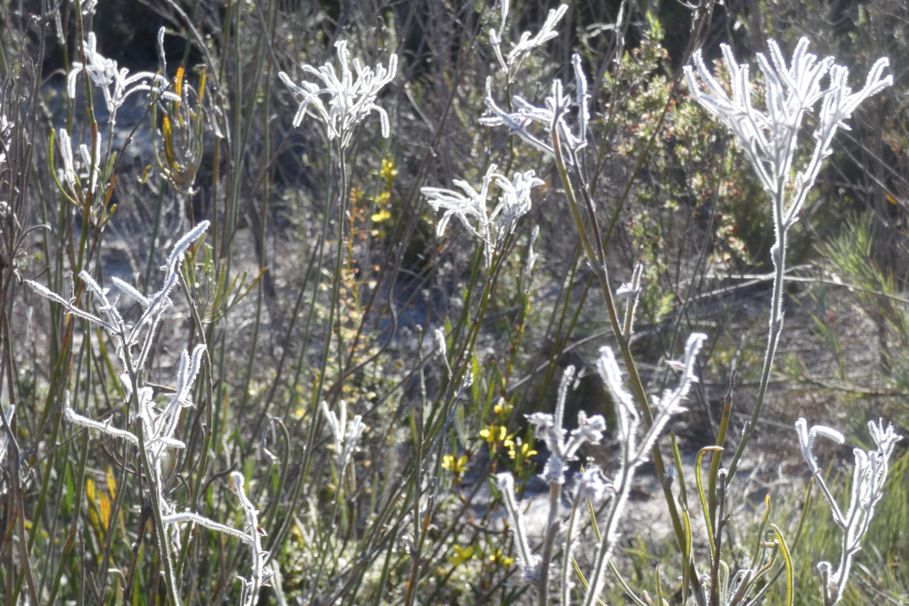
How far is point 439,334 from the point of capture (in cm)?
132

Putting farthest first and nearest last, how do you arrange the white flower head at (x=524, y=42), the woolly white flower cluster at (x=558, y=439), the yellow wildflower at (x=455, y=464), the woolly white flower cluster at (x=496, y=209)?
1. the yellow wildflower at (x=455, y=464)
2. the white flower head at (x=524, y=42)
3. the woolly white flower cluster at (x=496, y=209)
4. the woolly white flower cluster at (x=558, y=439)

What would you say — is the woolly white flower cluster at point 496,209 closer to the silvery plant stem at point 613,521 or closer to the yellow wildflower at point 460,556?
the silvery plant stem at point 613,521

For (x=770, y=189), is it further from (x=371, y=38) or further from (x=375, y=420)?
(x=371, y=38)

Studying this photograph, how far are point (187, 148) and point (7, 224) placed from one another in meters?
0.26

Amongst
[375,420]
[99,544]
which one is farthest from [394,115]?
[99,544]

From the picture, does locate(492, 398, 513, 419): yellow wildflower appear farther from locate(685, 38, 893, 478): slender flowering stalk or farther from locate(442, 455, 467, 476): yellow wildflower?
locate(685, 38, 893, 478): slender flowering stalk

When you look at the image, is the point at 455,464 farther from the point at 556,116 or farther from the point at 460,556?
the point at 556,116

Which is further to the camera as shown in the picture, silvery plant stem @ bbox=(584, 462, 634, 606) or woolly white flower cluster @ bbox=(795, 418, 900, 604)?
woolly white flower cluster @ bbox=(795, 418, 900, 604)

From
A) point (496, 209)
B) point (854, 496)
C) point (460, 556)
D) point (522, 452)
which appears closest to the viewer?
point (854, 496)

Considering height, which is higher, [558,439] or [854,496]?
[558,439]

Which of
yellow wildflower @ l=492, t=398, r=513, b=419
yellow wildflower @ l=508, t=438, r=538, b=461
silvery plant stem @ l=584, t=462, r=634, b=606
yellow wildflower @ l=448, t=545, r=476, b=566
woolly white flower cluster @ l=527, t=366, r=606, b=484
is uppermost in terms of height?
woolly white flower cluster @ l=527, t=366, r=606, b=484

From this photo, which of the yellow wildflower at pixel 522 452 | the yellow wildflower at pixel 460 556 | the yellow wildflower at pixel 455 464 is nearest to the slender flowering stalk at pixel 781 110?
the yellow wildflower at pixel 522 452

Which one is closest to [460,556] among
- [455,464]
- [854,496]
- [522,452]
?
Answer: [455,464]

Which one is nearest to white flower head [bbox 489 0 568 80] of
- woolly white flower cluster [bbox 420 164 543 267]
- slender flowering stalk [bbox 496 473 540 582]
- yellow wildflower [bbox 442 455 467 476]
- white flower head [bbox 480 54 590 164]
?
woolly white flower cluster [bbox 420 164 543 267]
